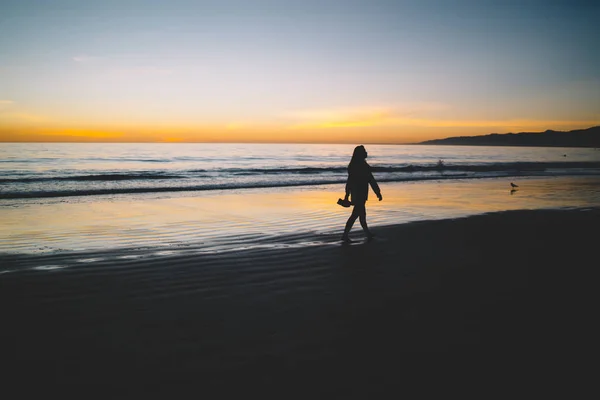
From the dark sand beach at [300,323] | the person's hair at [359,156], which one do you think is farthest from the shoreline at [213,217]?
the person's hair at [359,156]

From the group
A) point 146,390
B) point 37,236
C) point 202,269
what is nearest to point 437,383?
point 146,390

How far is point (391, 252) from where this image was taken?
27.4 feet

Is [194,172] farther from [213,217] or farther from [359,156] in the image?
[359,156]

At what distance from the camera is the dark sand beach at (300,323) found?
3.46 meters

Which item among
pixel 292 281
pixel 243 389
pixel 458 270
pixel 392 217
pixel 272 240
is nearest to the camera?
pixel 243 389

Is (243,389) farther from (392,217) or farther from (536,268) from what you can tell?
(392,217)

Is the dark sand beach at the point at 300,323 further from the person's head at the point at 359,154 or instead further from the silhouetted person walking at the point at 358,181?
the person's head at the point at 359,154

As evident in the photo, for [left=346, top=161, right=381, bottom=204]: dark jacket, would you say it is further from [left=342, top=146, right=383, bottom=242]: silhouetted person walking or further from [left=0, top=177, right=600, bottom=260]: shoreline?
[left=0, top=177, right=600, bottom=260]: shoreline

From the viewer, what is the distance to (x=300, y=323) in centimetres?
464

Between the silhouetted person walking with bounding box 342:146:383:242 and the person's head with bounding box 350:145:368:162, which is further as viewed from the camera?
the silhouetted person walking with bounding box 342:146:383:242

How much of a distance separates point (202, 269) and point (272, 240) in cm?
274

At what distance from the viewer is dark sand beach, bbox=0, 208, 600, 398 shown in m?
3.46

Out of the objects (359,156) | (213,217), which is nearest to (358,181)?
(359,156)

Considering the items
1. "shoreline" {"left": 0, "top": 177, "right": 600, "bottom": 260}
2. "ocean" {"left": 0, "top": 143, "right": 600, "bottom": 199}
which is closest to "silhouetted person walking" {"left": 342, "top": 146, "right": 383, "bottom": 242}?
"shoreline" {"left": 0, "top": 177, "right": 600, "bottom": 260}
